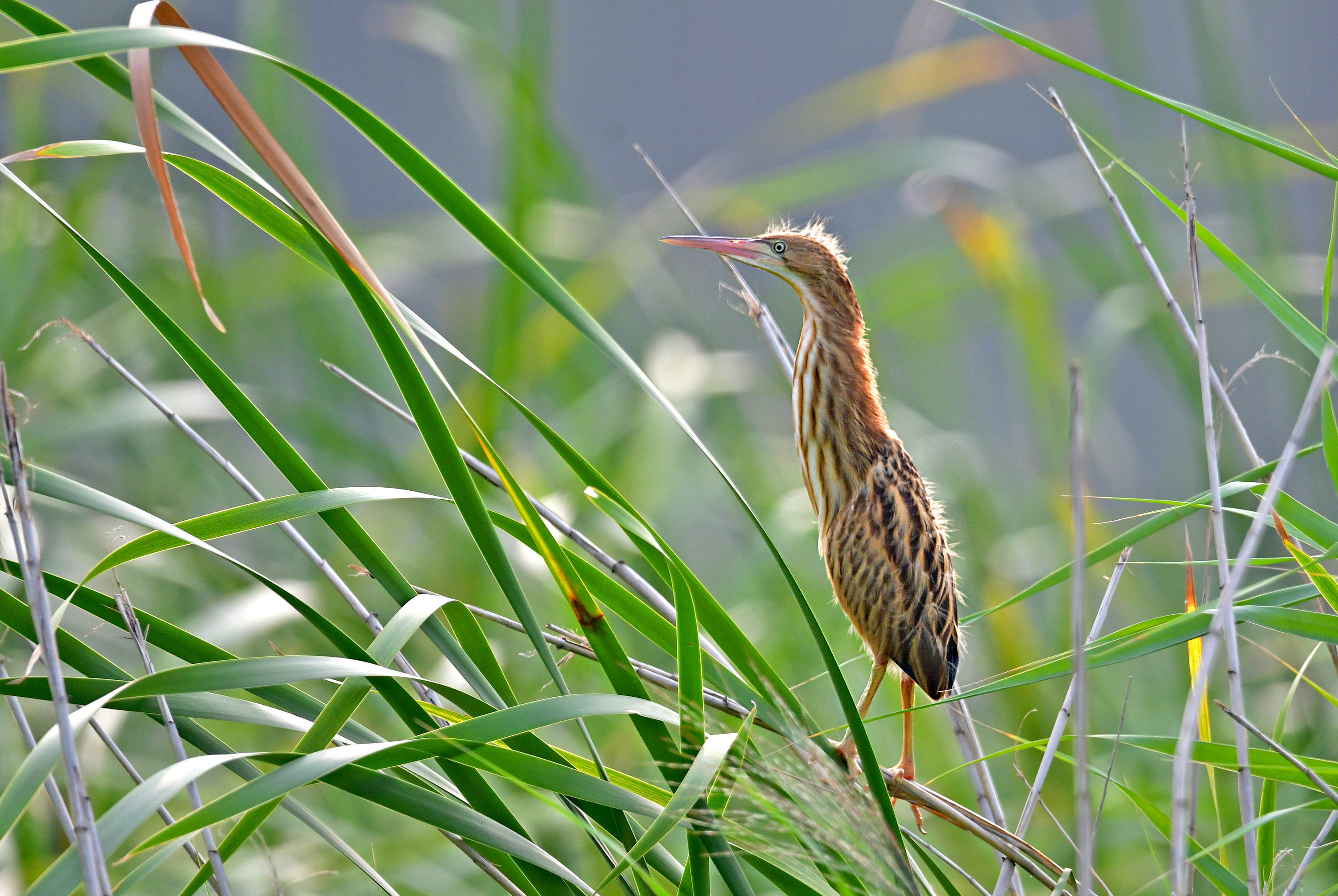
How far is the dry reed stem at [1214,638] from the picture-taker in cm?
52

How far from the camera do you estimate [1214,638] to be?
1.98 ft

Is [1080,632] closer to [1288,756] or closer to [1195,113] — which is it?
[1288,756]

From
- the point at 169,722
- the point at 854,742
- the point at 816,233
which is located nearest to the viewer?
the point at 169,722

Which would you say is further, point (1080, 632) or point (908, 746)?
point (908, 746)

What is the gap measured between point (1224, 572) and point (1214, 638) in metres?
0.13

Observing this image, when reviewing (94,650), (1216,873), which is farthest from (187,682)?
(1216,873)

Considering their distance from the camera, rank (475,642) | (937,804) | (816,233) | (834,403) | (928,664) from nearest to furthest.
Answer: (475,642) < (937,804) < (928,664) < (834,403) < (816,233)

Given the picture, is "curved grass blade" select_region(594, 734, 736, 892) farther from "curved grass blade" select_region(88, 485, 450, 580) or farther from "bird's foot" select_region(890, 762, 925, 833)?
"bird's foot" select_region(890, 762, 925, 833)

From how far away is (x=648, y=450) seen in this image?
2053 millimetres

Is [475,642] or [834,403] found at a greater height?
[834,403]

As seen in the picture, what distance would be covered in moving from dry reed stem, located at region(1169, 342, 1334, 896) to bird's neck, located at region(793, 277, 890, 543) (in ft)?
1.91

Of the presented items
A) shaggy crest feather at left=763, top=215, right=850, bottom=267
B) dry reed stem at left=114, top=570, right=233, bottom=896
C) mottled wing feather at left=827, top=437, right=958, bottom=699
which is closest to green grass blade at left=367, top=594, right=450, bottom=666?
dry reed stem at left=114, top=570, right=233, bottom=896

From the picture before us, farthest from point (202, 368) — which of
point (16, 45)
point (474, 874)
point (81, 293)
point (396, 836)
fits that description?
point (81, 293)

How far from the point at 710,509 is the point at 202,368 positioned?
5.93ft
